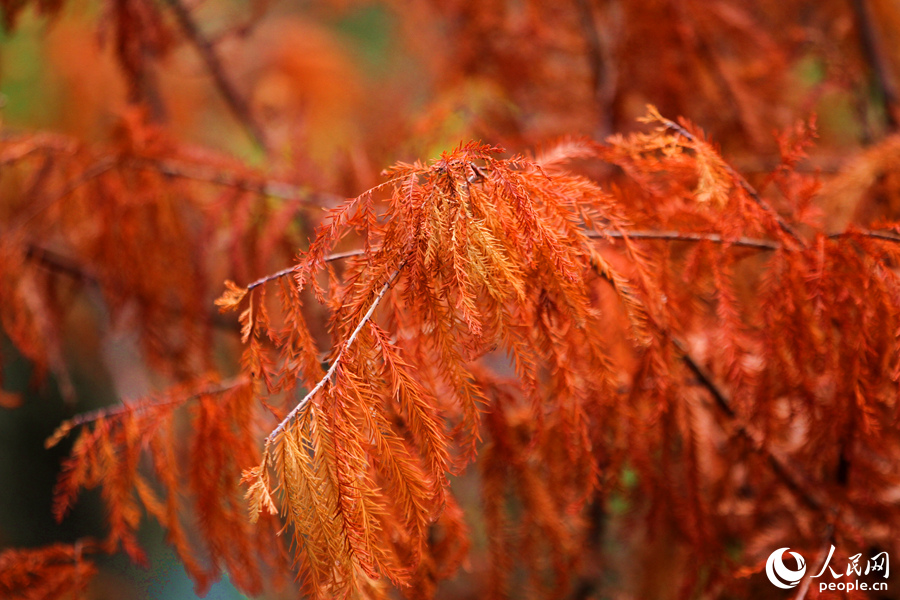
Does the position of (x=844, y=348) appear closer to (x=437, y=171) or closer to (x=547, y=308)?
(x=547, y=308)

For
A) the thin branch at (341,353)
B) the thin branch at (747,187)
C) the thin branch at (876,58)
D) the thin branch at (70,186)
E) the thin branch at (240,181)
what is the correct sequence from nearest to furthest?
the thin branch at (341,353)
the thin branch at (747,187)
the thin branch at (70,186)
the thin branch at (240,181)
the thin branch at (876,58)

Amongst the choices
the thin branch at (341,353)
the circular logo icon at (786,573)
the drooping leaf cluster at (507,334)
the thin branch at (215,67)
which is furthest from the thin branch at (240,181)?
the circular logo icon at (786,573)

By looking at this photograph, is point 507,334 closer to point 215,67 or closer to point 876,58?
point 876,58

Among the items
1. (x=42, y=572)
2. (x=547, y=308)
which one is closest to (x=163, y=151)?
(x=42, y=572)

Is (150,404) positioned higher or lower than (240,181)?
lower

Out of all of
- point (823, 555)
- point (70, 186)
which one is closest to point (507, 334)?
point (823, 555)

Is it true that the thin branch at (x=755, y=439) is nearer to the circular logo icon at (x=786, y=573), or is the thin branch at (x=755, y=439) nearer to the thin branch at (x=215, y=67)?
the circular logo icon at (x=786, y=573)

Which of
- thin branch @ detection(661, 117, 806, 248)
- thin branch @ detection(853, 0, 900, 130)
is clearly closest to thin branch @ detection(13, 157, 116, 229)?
thin branch @ detection(661, 117, 806, 248)

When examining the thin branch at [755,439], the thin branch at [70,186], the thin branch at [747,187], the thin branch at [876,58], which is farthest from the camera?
the thin branch at [876,58]

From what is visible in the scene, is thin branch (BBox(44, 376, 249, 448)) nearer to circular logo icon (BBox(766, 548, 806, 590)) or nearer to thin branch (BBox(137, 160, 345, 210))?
thin branch (BBox(137, 160, 345, 210))

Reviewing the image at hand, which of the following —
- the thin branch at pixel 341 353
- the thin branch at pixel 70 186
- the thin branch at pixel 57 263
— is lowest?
the thin branch at pixel 341 353
